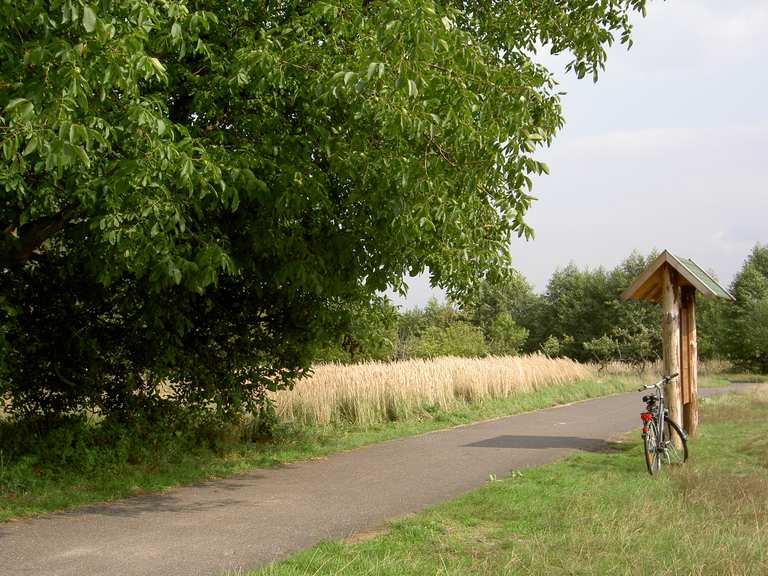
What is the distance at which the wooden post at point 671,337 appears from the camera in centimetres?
1152

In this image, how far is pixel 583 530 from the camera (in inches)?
250

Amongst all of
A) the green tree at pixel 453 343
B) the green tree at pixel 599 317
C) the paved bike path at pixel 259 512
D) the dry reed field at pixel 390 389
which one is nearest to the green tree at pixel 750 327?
the green tree at pixel 599 317

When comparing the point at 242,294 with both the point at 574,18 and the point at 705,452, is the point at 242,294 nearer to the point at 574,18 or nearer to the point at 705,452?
the point at 574,18

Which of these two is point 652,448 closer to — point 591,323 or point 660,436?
point 660,436

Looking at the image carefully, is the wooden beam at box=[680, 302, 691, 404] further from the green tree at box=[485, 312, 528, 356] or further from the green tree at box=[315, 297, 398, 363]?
the green tree at box=[485, 312, 528, 356]

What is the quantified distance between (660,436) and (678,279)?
3314mm

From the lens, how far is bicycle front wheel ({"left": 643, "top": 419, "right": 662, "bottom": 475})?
9.41 meters

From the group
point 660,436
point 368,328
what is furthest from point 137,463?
point 660,436

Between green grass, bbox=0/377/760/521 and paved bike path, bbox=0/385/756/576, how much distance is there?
374 mm

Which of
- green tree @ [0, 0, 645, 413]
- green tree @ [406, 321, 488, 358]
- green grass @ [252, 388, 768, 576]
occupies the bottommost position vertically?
green grass @ [252, 388, 768, 576]

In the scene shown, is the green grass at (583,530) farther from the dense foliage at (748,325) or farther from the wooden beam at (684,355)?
the dense foliage at (748,325)

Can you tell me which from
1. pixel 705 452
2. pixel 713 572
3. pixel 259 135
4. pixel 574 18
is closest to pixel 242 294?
pixel 259 135

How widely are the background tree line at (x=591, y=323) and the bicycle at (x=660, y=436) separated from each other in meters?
25.4

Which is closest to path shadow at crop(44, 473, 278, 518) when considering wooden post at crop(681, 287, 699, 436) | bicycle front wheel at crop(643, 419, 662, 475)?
bicycle front wheel at crop(643, 419, 662, 475)
